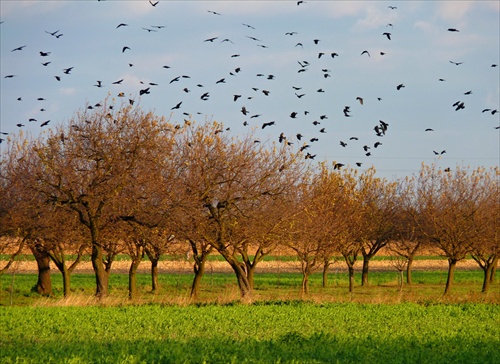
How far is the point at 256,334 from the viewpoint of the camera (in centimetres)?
2588

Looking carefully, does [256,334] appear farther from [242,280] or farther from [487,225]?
[487,225]

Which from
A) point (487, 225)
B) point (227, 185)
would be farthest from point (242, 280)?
point (487, 225)

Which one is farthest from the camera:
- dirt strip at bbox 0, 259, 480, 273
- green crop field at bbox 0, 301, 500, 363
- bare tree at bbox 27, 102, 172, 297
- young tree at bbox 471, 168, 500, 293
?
dirt strip at bbox 0, 259, 480, 273

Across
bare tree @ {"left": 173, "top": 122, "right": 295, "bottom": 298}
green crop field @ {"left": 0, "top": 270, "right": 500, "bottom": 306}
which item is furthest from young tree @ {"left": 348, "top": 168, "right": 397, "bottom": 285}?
bare tree @ {"left": 173, "top": 122, "right": 295, "bottom": 298}

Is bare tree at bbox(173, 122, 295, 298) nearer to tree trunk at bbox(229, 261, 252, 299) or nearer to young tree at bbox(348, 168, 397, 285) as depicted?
tree trunk at bbox(229, 261, 252, 299)

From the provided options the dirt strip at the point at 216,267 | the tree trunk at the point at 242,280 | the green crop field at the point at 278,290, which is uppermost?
the tree trunk at the point at 242,280

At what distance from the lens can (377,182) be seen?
243 feet

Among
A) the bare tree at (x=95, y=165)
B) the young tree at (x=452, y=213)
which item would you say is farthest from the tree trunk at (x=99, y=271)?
the young tree at (x=452, y=213)

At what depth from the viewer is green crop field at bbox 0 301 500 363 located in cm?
1969

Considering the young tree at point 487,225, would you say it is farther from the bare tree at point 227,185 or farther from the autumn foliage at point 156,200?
the bare tree at point 227,185

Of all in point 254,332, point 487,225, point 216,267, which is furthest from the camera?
point 216,267

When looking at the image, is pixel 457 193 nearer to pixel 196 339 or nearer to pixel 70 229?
pixel 70 229

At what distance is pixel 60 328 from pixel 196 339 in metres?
6.65

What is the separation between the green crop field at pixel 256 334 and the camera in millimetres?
19688
